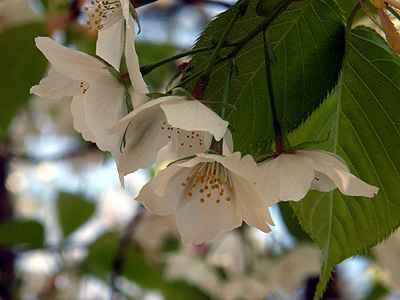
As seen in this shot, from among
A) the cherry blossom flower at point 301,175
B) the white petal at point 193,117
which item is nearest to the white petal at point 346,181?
the cherry blossom flower at point 301,175

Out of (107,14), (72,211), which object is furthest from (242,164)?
(72,211)

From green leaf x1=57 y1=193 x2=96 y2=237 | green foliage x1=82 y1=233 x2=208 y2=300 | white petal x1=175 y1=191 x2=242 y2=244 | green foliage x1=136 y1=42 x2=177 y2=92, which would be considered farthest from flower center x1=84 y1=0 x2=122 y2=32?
green leaf x1=57 y1=193 x2=96 y2=237

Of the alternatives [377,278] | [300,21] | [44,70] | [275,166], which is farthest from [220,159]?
[377,278]

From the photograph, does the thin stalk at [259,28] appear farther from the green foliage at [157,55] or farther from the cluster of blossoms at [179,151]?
the green foliage at [157,55]

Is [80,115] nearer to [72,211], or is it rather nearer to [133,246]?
[72,211]

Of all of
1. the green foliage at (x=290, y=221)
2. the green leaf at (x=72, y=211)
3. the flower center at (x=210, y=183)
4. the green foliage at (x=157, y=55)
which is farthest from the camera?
the green leaf at (x=72, y=211)

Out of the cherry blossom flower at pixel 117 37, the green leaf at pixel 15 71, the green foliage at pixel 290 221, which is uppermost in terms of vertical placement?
the cherry blossom flower at pixel 117 37

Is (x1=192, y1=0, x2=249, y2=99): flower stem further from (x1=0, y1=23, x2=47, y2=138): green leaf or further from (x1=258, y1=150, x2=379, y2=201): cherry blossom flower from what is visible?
(x1=0, y1=23, x2=47, y2=138): green leaf

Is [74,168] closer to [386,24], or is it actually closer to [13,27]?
[13,27]

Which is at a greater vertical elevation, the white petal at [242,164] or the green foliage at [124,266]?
the white petal at [242,164]
